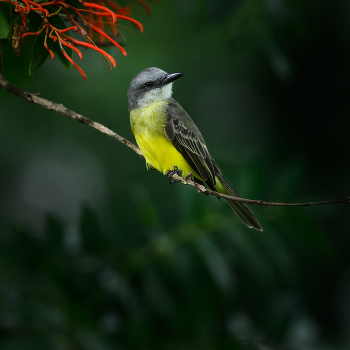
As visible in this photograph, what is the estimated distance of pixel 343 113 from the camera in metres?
6.64

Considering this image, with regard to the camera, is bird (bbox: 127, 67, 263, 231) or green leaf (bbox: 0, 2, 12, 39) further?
bird (bbox: 127, 67, 263, 231)

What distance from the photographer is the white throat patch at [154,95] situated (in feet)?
11.7

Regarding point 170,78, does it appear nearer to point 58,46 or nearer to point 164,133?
point 164,133

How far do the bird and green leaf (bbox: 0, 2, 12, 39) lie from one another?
1.75m

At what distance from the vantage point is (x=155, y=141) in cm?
341

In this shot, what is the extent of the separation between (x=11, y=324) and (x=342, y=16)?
237 inches

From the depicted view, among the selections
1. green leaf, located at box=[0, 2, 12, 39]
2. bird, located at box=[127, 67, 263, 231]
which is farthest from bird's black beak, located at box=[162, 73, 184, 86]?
green leaf, located at box=[0, 2, 12, 39]

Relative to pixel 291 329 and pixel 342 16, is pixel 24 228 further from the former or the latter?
pixel 342 16

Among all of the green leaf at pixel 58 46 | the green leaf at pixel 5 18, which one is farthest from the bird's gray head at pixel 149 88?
the green leaf at pixel 5 18

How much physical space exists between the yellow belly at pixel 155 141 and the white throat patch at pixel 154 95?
0.15 ft

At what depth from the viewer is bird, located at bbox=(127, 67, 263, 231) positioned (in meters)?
3.42

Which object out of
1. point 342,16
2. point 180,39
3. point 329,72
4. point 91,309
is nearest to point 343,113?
point 329,72

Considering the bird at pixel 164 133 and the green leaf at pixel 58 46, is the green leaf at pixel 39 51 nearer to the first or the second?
the green leaf at pixel 58 46

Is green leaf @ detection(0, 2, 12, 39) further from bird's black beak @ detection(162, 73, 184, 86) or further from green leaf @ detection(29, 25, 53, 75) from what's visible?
bird's black beak @ detection(162, 73, 184, 86)
